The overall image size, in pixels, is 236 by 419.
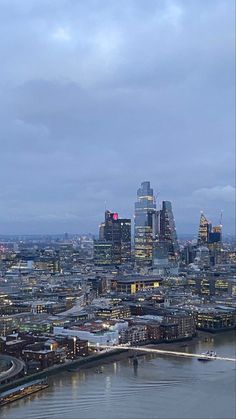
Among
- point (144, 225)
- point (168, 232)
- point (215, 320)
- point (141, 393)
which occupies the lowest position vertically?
point (141, 393)

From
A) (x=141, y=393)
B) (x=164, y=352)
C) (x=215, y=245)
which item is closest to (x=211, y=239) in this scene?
(x=215, y=245)

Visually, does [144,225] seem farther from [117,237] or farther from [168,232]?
[117,237]

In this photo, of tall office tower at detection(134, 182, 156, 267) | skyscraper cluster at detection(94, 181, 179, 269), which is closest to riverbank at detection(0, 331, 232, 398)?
skyscraper cluster at detection(94, 181, 179, 269)

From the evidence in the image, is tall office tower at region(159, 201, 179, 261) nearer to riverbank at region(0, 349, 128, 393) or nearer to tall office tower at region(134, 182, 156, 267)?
tall office tower at region(134, 182, 156, 267)

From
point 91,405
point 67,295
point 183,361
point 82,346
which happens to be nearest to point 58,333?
point 82,346

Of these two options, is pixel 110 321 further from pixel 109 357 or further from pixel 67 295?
pixel 67 295

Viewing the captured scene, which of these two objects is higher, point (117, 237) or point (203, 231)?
point (203, 231)
